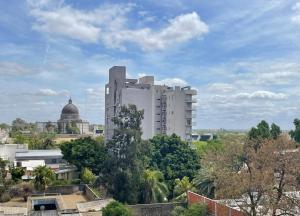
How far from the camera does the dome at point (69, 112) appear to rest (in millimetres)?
100375

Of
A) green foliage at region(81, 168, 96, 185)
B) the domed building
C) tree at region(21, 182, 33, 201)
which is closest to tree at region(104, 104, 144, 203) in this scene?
green foliage at region(81, 168, 96, 185)

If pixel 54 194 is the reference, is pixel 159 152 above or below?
above

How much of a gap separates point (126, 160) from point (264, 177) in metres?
14.2

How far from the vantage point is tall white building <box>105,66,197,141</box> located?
170 ft

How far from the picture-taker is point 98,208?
26750mm

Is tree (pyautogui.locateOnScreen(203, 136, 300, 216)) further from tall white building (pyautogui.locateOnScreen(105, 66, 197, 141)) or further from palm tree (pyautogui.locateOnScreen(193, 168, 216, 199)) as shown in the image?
tall white building (pyautogui.locateOnScreen(105, 66, 197, 141))

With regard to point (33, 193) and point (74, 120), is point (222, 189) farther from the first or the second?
point (74, 120)

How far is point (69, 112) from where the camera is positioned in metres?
101

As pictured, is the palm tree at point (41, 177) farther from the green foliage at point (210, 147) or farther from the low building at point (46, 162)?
the green foliage at point (210, 147)

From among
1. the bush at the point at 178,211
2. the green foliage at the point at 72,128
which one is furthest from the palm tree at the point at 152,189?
the green foliage at the point at 72,128

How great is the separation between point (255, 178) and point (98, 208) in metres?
13.7

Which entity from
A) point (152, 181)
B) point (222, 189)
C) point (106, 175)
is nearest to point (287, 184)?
point (222, 189)

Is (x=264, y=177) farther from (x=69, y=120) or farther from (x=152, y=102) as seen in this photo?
(x=69, y=120)

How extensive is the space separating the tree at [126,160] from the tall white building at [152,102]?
71.1ft
